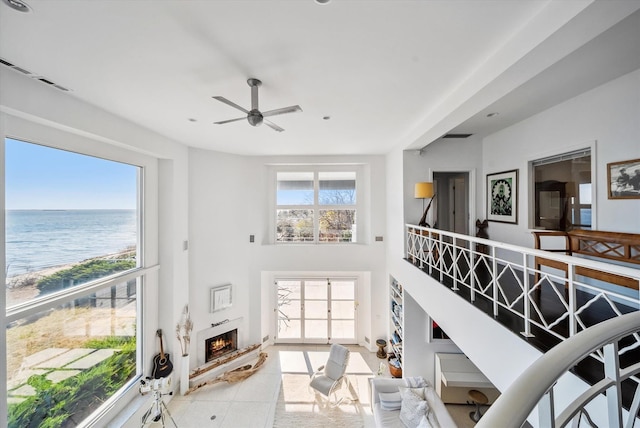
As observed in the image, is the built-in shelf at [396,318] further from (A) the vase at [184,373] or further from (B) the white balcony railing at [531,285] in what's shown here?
(A) the vase at [184,373]

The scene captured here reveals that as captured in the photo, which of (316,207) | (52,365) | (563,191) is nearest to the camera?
(52,365)

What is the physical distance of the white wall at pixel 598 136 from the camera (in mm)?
2393

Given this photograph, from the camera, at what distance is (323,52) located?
1966 millimetres

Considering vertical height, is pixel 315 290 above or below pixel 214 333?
above

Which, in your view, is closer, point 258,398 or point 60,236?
point 60,236

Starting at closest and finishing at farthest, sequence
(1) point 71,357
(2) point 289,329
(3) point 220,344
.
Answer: (1) point 71,357
(3) point 220,344
(2) point 289,329

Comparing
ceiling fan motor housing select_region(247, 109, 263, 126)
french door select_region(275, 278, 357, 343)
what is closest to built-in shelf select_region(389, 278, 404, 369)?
french door select_region(275, 278, 357, 343)

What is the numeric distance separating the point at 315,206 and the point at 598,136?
4568 mm

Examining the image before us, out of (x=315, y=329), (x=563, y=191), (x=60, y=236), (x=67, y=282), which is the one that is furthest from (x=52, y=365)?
(x=563, y=191)

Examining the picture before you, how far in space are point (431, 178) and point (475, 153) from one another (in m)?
0.93

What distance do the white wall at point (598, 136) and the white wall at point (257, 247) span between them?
2516 millimetres

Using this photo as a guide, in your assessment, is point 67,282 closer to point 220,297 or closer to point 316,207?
point 220,297

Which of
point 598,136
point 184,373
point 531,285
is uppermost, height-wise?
point 598,136

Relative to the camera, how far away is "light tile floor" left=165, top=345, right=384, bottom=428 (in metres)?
4.04
